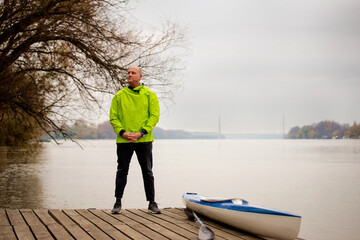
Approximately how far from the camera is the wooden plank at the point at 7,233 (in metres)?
4.12

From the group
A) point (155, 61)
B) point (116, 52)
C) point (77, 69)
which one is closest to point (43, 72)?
point (77, 69)

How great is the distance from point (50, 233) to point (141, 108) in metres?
1.95

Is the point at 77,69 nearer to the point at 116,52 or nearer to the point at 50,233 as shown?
the point at 116,52

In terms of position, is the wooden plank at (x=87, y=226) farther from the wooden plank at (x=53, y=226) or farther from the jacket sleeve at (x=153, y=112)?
the jacket sleeve at (x=153, y=112)

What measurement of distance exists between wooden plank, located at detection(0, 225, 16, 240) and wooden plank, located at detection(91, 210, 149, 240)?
1.12 metres

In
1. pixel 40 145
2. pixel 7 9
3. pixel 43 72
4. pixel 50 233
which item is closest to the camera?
pixel 50 233

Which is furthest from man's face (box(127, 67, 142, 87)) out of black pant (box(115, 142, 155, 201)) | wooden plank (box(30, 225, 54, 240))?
wooden plank (box(30, 225, 54, 240))

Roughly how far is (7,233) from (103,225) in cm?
106

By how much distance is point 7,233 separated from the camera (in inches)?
169

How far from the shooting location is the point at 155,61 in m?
9.31

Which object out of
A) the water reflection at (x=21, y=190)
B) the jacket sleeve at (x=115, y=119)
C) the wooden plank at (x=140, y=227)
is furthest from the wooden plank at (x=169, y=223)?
the water reflection at (x=21, y=190)

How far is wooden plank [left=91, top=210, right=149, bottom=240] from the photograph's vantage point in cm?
420

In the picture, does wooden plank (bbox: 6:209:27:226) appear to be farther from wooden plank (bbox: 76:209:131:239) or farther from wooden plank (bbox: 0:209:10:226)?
wooden plank (bbox: 76:209:131:239)

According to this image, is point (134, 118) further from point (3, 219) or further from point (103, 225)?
point (3, 219)
